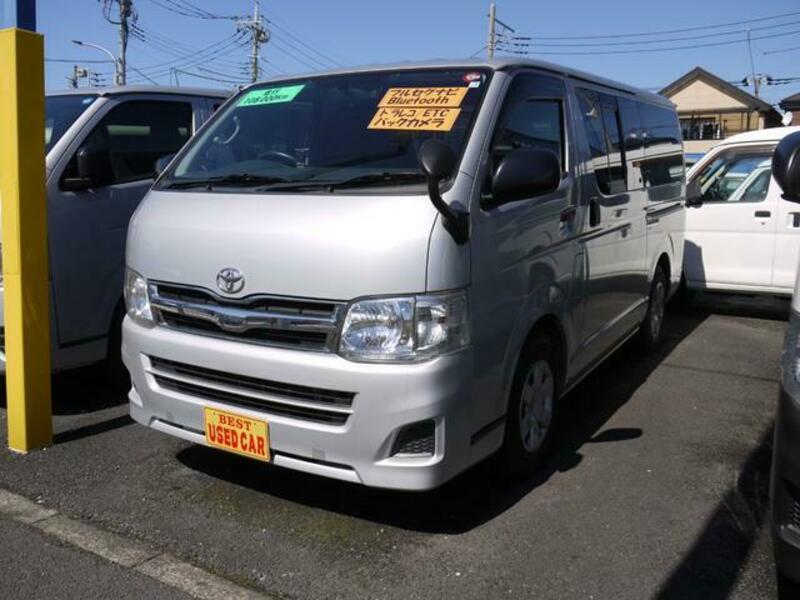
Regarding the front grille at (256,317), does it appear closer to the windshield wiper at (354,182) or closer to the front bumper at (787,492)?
the windshield wiper at (354,182)

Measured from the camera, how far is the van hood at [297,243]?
9.78ft

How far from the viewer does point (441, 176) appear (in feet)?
9.70

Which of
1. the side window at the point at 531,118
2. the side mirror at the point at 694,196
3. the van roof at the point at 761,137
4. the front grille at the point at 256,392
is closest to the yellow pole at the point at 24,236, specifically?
the front grille at the point at 256,392

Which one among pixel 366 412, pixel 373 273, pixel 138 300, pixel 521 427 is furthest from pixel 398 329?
pixel 138 300

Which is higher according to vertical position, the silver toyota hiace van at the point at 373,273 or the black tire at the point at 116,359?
the silver toyota hiace van at the point at 373,273

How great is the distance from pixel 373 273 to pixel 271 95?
1.70 meters

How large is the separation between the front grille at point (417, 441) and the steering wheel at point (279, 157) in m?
1.47

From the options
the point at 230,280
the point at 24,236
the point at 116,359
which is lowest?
the point at 116,359

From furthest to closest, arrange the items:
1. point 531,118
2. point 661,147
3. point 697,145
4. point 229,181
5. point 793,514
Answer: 1. point 697,145
2. point 661,147
3. point 531,118
4. point 229,181
5. point 793,514

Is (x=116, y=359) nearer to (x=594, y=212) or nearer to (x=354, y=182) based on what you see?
(x=354, y=182)

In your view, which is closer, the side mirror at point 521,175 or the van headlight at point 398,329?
the van headlight at point 398,329

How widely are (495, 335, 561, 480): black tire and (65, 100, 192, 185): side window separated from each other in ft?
9.83

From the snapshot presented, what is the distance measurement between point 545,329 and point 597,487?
0.83 meters

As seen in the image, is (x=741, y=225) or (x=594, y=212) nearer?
(x=594, y=212)
